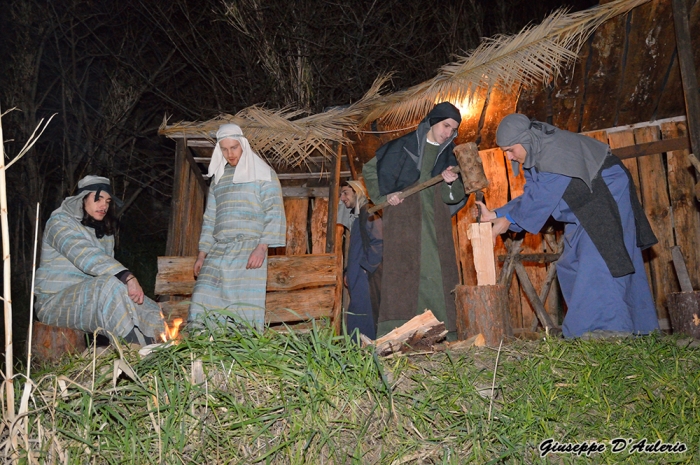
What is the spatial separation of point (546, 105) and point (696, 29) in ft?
4.31

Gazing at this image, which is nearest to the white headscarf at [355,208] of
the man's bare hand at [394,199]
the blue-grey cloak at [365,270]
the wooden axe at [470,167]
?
the blue-grey cloak at [365,270]

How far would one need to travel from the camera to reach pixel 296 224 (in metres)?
7.81

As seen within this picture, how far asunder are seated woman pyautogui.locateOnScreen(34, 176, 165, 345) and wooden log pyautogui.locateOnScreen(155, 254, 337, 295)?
3.45 ft

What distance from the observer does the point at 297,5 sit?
431 inches

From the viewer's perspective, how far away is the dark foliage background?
11117mm

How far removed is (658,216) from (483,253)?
274 centimetres

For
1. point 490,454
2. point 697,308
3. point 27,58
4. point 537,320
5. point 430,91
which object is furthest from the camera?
point 27,58

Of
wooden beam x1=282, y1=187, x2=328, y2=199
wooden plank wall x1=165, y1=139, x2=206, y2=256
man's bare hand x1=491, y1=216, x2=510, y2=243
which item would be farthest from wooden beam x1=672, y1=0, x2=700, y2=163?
wooden plank wall x1=165, y1=139, x2=206, y2=256

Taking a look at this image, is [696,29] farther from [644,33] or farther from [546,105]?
[546,105]

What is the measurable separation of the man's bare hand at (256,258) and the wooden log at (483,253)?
1560mm

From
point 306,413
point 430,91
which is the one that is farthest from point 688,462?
point 430,91

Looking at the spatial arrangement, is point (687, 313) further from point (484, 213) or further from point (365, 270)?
point (365, 270)

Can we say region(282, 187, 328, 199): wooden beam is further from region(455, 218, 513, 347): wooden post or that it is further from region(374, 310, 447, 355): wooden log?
region(374, 310, 447, 355): wooden log

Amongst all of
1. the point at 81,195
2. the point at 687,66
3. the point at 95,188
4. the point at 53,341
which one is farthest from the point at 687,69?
the point at 53,341
